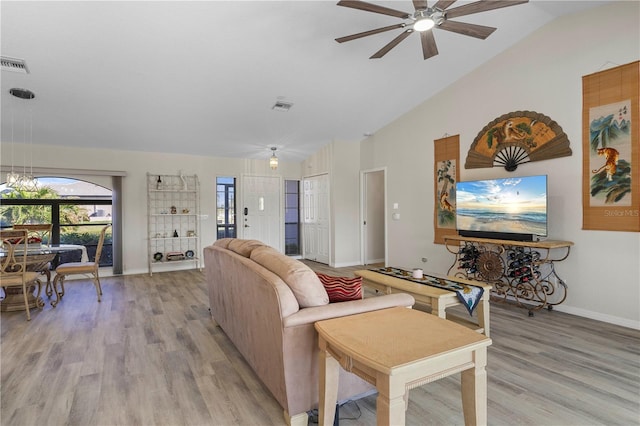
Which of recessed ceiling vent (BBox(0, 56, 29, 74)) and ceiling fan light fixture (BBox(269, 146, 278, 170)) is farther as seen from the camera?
ceiling fan light fixture (BBox(269, 146, 278, 170))

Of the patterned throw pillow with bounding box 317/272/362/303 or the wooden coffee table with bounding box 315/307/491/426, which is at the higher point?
the patterned throw pillow with bounding box 317/272/362/303

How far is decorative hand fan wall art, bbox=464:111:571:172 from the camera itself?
404cm

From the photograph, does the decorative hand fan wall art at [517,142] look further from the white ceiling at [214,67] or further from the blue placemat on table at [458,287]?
the blue placemat on table at [458,287]

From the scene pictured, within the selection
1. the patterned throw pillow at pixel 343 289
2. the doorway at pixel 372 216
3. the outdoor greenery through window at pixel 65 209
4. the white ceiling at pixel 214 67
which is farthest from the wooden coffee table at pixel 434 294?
the outdoor greenery through window at pixel 65 209

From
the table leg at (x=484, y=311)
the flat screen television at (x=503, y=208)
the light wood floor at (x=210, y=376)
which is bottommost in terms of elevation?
the light wood floor at (x=210, y=376)

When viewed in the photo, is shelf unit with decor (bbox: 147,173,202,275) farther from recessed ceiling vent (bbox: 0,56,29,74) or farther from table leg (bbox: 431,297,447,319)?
table leg (bbox: 431,297,447,319)

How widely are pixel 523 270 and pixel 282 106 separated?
4.00 m

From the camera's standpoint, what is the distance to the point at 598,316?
3699 mm

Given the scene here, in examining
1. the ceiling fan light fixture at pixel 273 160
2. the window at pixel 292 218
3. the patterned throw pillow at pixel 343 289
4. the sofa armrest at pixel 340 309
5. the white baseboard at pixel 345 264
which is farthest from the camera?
the window at pixel 292 218

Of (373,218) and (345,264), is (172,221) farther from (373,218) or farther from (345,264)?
(373,218)

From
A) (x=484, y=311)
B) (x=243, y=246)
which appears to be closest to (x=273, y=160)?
(x=243, y=246)

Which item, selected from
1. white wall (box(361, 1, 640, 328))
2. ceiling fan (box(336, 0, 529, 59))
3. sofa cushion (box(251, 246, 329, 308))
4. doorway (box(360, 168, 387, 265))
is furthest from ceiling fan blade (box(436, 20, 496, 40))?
doorway (box(360, 168, 387, 265))

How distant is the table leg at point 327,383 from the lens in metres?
1.67

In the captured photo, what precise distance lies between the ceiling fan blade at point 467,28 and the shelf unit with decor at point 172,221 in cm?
562
